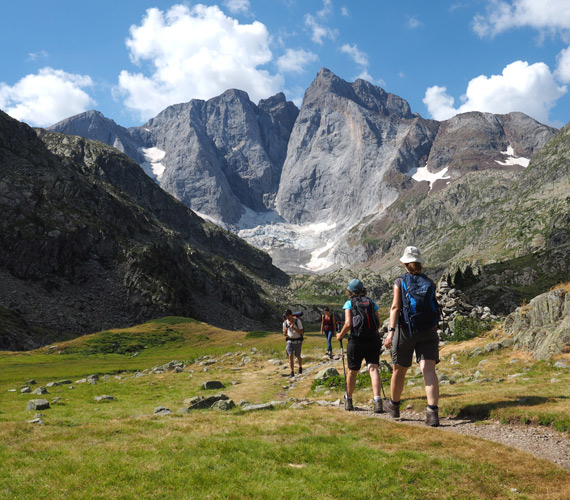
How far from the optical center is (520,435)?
10.6 m

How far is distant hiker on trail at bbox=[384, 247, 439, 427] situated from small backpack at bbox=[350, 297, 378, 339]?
67.6 inches

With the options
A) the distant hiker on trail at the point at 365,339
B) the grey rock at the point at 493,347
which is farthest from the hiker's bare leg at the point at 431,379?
the grey rock at the point at 493,347

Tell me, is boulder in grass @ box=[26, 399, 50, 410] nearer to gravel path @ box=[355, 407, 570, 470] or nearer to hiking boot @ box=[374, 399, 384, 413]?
hiking boot @ box=[374, 399, 384, 413]

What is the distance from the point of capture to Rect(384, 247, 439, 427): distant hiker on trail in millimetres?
11281

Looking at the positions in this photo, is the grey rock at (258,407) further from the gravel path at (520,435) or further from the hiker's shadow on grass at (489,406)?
the hiker's shadow on grass at (489,406)

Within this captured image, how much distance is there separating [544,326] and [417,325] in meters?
14.7

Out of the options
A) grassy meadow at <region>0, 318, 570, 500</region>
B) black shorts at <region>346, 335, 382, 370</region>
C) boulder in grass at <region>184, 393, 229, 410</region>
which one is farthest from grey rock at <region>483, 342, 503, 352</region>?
boulder in grass at <region>184, 393, 229, 410</region>

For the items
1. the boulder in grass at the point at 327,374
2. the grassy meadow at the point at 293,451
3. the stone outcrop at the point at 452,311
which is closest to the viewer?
the grassy meadow at the point at 293,451

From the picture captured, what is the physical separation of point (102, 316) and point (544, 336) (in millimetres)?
98559

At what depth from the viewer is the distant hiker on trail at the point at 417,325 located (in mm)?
11281

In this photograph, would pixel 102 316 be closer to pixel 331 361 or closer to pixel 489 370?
pixel 331 361

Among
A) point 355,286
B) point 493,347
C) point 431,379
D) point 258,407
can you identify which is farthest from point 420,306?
point 493,347

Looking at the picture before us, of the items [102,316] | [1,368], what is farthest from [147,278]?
[1,368]

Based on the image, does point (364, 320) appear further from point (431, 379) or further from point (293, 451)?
point (293, 451)
